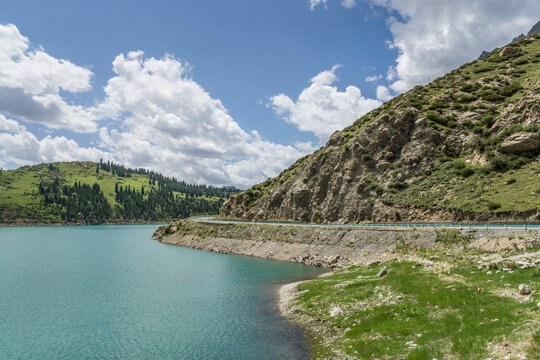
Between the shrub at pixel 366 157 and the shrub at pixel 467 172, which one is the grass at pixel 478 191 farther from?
the shrub at pixel 366 157

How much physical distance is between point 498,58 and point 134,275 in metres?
123

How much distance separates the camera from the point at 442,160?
67.1 m

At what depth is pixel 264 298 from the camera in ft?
115

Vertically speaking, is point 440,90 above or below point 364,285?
above

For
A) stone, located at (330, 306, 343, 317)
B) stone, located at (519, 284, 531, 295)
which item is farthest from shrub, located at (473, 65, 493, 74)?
stone, located at (330, 306, 343, 317)

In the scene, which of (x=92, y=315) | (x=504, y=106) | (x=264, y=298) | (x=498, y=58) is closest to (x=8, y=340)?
(x=92, y=315)

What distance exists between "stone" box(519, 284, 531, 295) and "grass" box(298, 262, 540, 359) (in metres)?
0.51

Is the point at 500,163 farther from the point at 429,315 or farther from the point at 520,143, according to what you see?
the point at 429,315

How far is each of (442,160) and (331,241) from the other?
3211cm

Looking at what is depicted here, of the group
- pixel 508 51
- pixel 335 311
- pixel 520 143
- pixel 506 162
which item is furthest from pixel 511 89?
pixel 335 311

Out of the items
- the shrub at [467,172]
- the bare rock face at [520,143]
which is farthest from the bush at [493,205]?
the bare rock face at [520,143]

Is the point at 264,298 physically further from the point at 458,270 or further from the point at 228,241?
the point at 228,241

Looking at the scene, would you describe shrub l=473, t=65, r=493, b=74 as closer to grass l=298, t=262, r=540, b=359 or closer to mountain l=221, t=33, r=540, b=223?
mountain l=221, t=33, r=540, b=223

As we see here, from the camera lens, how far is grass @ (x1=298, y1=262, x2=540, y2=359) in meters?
15.5
